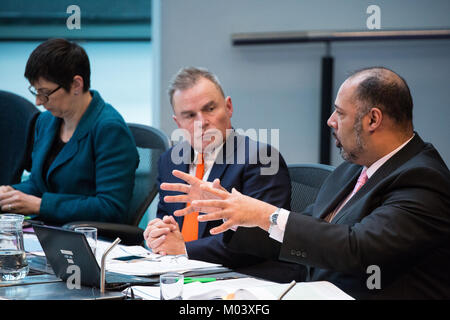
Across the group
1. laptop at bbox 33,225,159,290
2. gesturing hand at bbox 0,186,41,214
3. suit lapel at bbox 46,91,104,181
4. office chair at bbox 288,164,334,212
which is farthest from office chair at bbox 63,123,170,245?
laptop at bbox 33,225,159,290

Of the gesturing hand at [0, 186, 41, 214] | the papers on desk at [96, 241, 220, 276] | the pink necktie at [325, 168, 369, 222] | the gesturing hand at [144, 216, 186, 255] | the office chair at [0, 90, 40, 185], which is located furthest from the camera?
the office chair at [0, 90, 40, 185]

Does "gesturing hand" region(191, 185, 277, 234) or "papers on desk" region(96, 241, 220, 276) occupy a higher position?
"gesturing hand" region(191, 185, 277, 234)

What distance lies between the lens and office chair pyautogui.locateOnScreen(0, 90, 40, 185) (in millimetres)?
3016

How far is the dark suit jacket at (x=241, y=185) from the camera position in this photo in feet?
6.31

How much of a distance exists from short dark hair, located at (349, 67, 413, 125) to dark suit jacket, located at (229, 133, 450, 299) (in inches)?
5.3

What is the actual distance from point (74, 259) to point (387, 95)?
0.97 meters

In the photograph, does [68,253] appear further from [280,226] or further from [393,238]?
[393,238]

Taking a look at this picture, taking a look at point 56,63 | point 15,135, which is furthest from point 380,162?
point 15,135

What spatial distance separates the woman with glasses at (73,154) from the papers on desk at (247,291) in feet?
3.71

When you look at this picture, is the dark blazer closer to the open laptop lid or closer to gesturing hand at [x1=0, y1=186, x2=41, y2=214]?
gesturing hand at [x1=0, y1=186, x2=41, y2=214]

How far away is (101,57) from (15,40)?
0.64m

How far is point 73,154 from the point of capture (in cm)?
264

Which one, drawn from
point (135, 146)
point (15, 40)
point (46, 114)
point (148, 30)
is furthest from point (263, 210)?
point (15, 40)

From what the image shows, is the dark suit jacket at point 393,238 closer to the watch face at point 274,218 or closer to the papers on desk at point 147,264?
the watch face at point 274,218
